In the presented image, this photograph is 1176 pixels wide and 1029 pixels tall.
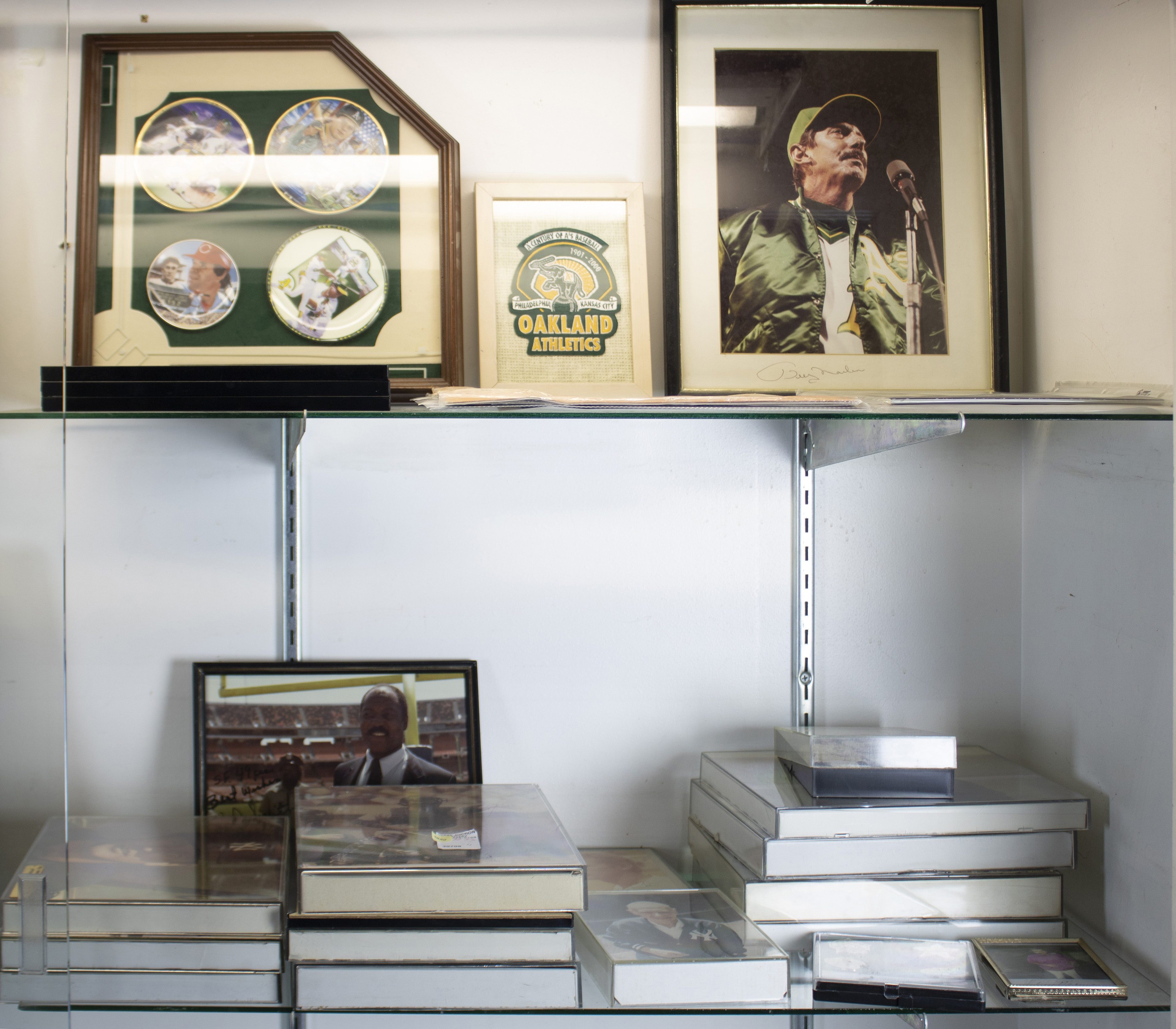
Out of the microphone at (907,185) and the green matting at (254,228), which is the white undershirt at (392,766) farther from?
the microphone at (907,185)

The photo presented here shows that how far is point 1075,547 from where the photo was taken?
0.99 m

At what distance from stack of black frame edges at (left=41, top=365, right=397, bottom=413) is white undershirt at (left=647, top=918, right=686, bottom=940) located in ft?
1.73

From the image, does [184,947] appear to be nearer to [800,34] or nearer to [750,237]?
[750,237]

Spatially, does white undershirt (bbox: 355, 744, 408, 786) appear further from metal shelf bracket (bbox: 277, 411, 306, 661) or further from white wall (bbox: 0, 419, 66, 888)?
white wall (bbox: 0, 419, 66, 888)

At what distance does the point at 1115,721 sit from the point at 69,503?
1.11m

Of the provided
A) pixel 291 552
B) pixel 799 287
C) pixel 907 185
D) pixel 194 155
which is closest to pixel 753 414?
pixel 799 287

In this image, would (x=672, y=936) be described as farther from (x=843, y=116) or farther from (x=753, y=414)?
(x=843, y=116)

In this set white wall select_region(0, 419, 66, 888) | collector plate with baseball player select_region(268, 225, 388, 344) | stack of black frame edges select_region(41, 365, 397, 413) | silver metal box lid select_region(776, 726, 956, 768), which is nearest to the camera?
white wall select_region(0, 419, 66, 888)

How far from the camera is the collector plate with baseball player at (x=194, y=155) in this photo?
101 centimetres

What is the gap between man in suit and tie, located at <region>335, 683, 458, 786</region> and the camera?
3.43ft

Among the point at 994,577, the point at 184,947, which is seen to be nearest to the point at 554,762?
the point at 184,947

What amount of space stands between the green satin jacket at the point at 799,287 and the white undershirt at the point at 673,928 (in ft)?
1.91

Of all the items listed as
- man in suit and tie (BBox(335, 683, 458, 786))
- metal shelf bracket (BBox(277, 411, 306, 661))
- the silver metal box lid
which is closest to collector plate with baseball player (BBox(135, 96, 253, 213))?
metal shelf bracket (BBox(277, 411, 306, 661))

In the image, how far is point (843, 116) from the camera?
41.7 inches
